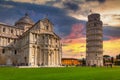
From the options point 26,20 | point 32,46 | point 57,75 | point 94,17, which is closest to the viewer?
point 57,75

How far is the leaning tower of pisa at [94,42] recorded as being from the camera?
128750mm

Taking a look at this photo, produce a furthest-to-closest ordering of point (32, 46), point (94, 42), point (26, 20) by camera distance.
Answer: point (94, 42) < point (26, 20) < point (32, 46)

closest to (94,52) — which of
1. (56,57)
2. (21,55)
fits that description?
(56,57)

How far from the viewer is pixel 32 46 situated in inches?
3310

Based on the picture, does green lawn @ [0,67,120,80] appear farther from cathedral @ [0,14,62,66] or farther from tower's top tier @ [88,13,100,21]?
tower's top tier @ [88,13,100,21]

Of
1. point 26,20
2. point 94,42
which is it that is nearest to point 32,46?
point 26,20

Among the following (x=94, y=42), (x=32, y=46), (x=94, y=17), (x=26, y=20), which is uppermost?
(x=94, y=17)

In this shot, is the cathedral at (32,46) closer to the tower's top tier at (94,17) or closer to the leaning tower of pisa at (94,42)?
the leaning tower of pisa at (94,42)

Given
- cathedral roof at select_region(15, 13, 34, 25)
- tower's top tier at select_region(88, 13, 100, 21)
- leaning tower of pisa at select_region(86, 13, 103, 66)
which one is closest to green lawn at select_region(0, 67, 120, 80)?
cathedral roof at select_region(15, 13, 34, 25)

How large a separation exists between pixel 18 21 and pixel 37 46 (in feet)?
90.3

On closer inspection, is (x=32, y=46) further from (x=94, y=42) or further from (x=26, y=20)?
(x=94, y=42)

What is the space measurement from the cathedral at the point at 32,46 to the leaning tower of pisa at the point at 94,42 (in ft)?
127

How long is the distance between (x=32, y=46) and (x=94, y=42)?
53.4m

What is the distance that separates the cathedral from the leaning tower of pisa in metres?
38.8
